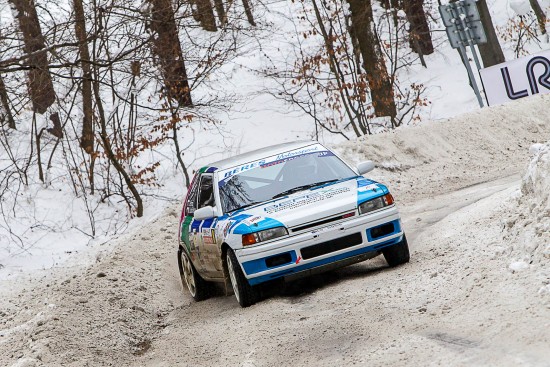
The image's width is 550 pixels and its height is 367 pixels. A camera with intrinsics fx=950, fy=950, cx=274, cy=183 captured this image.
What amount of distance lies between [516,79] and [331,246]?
1441 cm

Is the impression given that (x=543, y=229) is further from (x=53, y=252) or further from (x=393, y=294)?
(x=53, y=252)

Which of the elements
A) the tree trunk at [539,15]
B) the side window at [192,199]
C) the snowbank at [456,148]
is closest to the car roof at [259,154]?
the side window at [192,199]

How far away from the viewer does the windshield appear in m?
9.72

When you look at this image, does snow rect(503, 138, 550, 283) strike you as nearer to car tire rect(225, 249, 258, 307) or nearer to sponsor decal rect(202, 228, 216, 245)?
car tire rect(225, 249, 258, 307)

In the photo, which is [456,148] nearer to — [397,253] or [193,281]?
[193,281]

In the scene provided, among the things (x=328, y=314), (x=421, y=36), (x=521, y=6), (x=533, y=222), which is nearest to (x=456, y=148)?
(x=533, y=222)

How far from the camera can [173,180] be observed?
26.2m

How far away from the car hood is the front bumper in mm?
136

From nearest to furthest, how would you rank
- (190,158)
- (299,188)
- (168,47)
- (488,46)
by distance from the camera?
(299,188) → (168,47) → (488,46) → (190,158)

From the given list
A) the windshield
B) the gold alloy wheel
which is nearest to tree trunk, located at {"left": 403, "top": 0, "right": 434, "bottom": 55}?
the windshield

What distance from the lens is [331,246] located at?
8797 mm

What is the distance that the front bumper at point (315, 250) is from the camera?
28.6 feet

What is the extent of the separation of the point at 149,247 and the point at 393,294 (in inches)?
286

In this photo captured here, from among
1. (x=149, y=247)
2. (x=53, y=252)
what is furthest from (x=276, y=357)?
(x=53, y=252)
